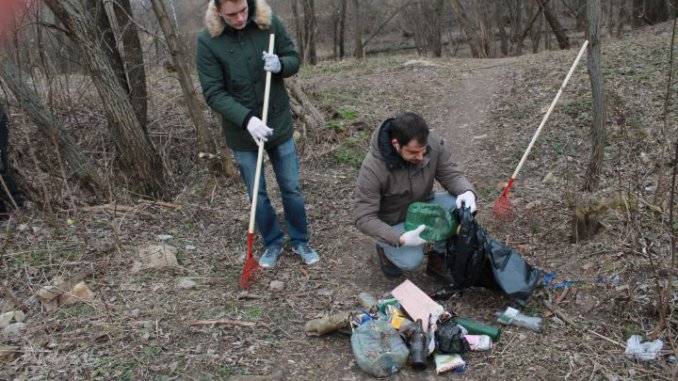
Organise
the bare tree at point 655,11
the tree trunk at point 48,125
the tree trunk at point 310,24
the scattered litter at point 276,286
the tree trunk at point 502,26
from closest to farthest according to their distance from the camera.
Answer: the scattered litter at point 276,286
the tree trunk at point 48,125
the bare tree at point 655,11
the tree trunk at point 310,24
the tree trunk at point 502,26

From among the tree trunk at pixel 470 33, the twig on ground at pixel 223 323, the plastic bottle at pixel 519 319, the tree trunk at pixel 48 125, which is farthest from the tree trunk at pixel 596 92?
the tree trunk at pixel 470 33

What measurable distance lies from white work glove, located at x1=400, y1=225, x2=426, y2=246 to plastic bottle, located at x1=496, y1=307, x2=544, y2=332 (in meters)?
0.62

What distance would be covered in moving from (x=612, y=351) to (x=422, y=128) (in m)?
1.51

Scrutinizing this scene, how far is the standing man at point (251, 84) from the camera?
3.38 m

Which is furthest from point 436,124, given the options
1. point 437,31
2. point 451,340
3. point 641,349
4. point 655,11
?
point 437,31

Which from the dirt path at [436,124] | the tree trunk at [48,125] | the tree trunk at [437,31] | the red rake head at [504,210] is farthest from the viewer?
the tree trunk at [437,31]

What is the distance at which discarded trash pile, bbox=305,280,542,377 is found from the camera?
9.18 ft

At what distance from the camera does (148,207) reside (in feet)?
15.2

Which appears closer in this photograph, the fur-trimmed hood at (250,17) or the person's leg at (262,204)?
the fur-trimmed hood at (250,17)

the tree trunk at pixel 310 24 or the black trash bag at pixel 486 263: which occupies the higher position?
the tree trunk at pixel 310 24

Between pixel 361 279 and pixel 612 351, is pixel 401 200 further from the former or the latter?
pixel 612 351

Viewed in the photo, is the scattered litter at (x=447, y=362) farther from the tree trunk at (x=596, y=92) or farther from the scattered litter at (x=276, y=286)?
the tree trunk at (x=596, y=92)

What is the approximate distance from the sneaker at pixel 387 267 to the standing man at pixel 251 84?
2.04 feet

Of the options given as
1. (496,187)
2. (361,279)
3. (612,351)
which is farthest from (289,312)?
(496,187)
